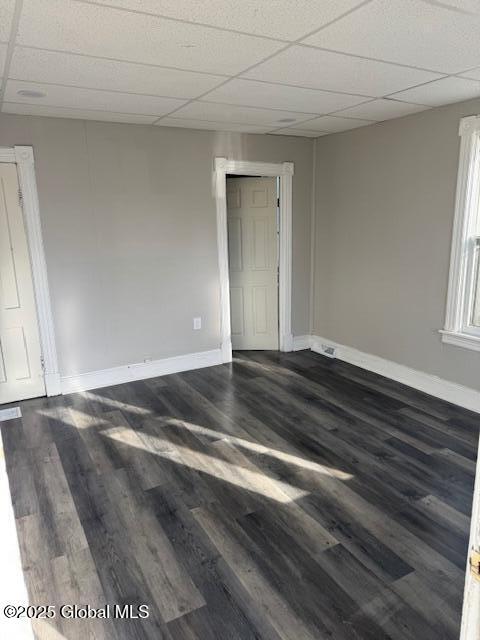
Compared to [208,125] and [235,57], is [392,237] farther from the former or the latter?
[235,57]

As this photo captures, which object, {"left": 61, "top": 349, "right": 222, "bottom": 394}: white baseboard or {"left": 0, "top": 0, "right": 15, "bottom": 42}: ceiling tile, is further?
{"left": 61, "top": 349, "right": 222, "bottom": 394}: white baseboard

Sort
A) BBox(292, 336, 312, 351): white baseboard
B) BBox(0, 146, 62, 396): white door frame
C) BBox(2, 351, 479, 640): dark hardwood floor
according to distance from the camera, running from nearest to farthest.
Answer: BBox(2, 351, 479, 640): dark hardwood floor
BBox(0, 146, 62, 396): white door frame
BBox(292, 336, 312, 351): white baseboard

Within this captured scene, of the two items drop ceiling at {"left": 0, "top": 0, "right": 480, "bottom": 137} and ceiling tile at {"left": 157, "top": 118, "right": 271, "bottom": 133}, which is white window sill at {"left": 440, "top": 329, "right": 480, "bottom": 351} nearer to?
drop ceiling at {"left": 0, "top": 0, "right": 480, "bottom": 137}

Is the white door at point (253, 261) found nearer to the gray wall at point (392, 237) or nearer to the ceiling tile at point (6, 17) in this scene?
the gray wall at point (392, 237)

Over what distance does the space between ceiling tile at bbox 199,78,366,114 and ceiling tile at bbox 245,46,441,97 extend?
5.0 inches

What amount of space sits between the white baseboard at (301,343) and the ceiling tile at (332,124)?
91.3 inches

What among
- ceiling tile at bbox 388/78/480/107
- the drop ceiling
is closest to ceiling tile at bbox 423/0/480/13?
the drop ceiling

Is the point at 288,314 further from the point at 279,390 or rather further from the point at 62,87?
the point at 62,87

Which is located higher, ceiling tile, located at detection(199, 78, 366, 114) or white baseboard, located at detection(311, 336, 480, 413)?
ceiling tile, located at detection(199, 78, 366, 114)

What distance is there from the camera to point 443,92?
3.03 meters

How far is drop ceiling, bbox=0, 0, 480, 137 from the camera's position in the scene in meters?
1.78

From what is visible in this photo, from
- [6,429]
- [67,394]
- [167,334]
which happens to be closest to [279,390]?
[167,334]

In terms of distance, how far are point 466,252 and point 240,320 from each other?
2.67 metres

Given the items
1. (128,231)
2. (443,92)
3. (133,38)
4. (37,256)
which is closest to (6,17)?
(133,38)
